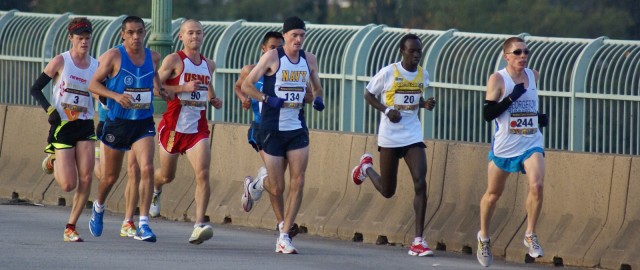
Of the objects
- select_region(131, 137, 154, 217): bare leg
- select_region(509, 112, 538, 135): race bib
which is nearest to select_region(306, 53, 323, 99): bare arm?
select_region(131, 137, 154, 217): bare leg

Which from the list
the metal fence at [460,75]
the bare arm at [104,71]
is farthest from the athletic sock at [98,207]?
the metal fence at [460,75]

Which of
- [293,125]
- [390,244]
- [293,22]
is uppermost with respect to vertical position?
[293,22]

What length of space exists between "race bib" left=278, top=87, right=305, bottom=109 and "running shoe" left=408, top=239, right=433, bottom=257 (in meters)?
1.51

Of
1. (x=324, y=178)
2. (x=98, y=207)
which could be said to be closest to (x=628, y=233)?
(x=324, y=178)

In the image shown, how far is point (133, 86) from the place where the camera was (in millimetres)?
13172

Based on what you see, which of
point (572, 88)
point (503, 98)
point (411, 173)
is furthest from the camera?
point (572, 88)

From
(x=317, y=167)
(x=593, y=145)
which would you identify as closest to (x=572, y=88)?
(x=593, y=145)

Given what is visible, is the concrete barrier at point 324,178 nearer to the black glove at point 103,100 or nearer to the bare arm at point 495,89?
the bare arm at point 495,89

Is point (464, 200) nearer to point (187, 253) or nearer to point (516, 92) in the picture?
point (516, 92)

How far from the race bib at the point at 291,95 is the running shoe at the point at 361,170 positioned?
4.28ft

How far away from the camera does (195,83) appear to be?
44.2ft

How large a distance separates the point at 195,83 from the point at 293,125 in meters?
0.94

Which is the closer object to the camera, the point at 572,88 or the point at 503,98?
the point at 503,98

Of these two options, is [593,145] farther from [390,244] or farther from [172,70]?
[172,70]
